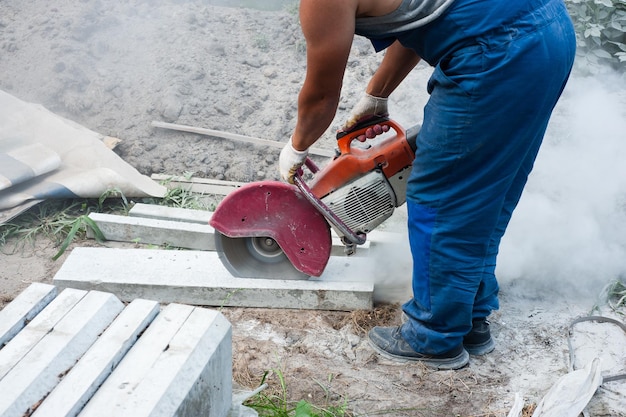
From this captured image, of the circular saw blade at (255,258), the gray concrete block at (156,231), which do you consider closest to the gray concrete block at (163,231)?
the gray concrete block at (156,231)

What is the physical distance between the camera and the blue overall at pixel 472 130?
233cm

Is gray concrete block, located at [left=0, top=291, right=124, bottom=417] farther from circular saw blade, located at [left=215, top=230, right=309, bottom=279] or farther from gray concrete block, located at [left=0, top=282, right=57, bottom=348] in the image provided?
circular saw blade, located at [left=215, top=230, right=309, bottom=279]

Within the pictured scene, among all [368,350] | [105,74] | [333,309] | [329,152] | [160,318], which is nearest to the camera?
[160,318]

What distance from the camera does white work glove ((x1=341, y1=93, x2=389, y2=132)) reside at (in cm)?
301

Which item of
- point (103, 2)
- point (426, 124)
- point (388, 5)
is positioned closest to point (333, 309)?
point (426, 124)

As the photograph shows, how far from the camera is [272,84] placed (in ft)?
17.1

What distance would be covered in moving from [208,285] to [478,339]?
135 cm

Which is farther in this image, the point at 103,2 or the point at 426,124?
the point at 103,2

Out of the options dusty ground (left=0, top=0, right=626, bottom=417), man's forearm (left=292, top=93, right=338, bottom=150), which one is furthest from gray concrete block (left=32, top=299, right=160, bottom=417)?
man's forearm (left=292, top=93, right=338, bottom=150)

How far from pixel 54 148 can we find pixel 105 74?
3.32 ft

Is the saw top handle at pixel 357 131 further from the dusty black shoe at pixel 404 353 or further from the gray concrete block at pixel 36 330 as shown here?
the gray concrete block at pixel 36 330

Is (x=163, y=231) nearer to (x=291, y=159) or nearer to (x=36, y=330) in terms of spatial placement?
(x=291, y=159)

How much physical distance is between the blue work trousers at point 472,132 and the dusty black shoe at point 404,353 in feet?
0.32

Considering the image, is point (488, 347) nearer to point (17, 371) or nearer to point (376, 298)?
point (376, 298)
